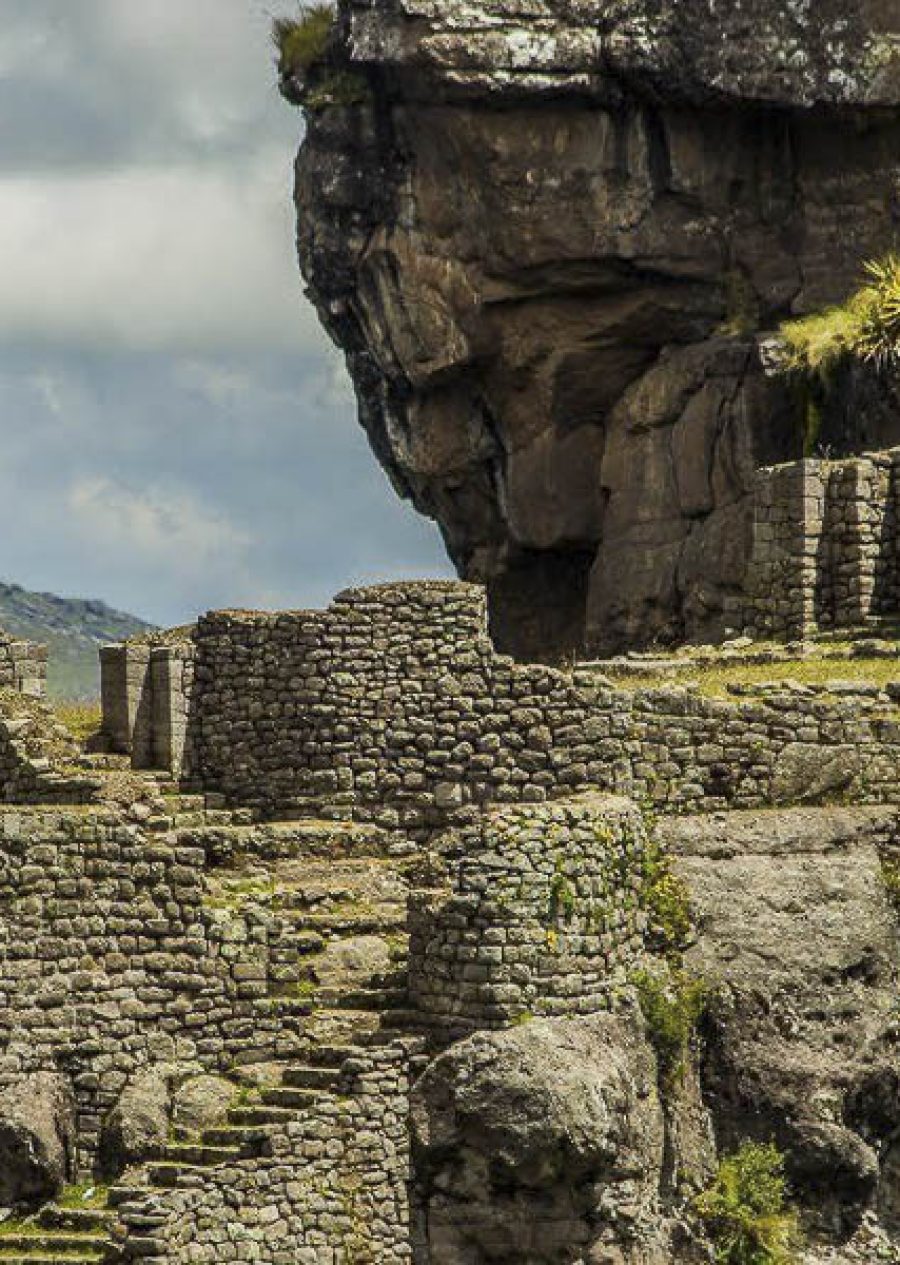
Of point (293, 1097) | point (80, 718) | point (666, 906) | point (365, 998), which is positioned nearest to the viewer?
point (293, 1097)

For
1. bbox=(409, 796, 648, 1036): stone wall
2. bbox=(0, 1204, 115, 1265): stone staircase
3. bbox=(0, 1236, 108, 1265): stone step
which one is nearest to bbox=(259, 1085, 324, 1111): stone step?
bbox=(409, 796, 648, 1036): stone wall

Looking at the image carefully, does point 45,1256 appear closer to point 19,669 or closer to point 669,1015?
point 669,1015

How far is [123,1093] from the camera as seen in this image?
4150 cm

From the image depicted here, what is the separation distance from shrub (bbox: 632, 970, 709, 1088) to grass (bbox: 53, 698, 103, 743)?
9.69 metres

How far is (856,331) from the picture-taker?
60625mm

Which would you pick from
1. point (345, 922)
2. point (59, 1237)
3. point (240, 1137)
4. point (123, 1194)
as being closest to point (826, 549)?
point (345, 922)

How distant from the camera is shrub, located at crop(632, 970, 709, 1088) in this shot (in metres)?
42.6

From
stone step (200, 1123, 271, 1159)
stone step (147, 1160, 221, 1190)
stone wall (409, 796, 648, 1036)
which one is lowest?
stone step (147, 1160, 221, 1190)

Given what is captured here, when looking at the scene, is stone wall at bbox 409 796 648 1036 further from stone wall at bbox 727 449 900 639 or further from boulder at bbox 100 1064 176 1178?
stone wall at bbox 727 449 900 639

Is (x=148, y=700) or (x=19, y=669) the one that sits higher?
(x=19, y=669)

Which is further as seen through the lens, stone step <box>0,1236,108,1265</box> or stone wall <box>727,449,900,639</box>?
stone wall <box>727,449,900,639</box>

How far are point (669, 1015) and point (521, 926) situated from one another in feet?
8.25

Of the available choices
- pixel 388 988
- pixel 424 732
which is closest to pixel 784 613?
pixel 424 732

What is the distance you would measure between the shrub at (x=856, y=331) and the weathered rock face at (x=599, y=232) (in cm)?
92
